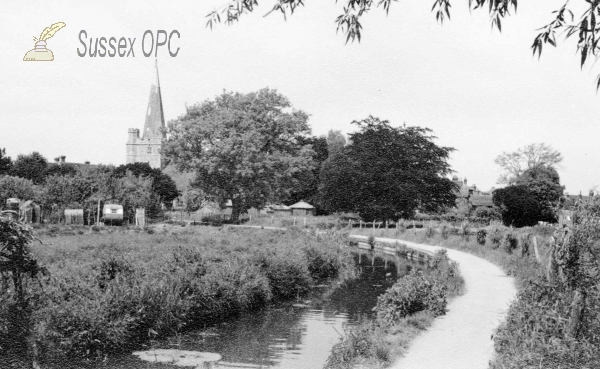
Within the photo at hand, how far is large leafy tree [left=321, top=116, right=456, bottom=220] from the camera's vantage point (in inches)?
2103

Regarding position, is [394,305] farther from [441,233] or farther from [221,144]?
[221,144]

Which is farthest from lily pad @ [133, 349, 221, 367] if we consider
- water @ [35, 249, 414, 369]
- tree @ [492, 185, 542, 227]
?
tree @ [492, 185, 542, 227]

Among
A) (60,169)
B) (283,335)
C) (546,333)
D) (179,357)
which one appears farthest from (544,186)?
(60,169)

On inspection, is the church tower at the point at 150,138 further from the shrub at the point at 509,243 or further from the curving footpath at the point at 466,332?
the curving footpath at the point at 466,332

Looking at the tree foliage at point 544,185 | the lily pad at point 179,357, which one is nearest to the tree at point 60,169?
the tree foliage at point 544,185

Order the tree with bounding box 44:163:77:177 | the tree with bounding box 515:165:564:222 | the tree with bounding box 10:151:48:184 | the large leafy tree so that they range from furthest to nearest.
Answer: the tree with bounding box 44:163:77:177 → the tree with bounding box 10:151:48:184 → the tree with bounding box 515:165:564:222 → the large leafy tree

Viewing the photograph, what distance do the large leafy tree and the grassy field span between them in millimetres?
34156

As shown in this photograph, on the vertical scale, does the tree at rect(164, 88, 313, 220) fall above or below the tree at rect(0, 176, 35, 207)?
above

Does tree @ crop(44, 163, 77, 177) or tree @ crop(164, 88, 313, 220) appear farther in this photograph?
tree @ crop(44, 163, 77, 177)

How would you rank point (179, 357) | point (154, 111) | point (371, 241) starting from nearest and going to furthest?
point (179, 357), point (371, 241), point (154, 111)

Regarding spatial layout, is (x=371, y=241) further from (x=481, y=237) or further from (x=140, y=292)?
(x=140, y=292)

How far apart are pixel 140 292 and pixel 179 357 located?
1817 millimetres

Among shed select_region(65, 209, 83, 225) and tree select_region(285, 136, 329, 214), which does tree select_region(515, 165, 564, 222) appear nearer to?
tree select_region(285, 136, 329, 214)

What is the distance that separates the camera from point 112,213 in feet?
135
